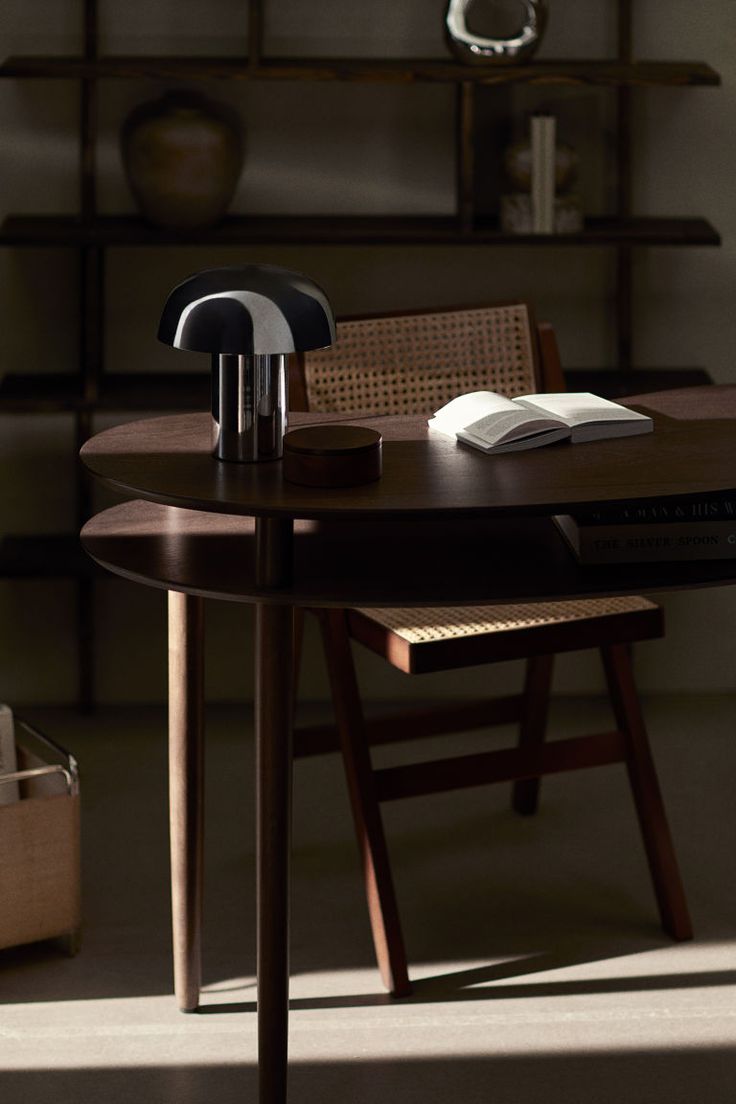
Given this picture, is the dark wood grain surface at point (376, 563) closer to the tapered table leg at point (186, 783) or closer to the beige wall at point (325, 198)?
the tapered table leg at point (186, 783)

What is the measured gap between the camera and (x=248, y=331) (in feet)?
6.95

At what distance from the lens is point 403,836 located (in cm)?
339

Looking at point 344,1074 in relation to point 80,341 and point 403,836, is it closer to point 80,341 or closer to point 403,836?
point 403,836

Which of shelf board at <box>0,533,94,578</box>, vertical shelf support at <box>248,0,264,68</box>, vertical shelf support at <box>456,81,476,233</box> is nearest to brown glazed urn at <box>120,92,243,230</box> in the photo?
vertical shelf support at <box>248,0,264,68</box>

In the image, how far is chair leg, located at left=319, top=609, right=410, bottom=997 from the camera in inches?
109

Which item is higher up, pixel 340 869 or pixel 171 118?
pixel 171 118

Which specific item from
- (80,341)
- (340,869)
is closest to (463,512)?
(340,869)

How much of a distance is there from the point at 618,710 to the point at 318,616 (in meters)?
0.60

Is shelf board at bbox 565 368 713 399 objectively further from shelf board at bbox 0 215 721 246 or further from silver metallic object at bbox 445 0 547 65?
silver metallic object at bbox 445 0 547 65

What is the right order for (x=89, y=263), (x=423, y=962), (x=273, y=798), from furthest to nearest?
(x=89, y=263) → (x=423, y=962) → (x=273, y=798)

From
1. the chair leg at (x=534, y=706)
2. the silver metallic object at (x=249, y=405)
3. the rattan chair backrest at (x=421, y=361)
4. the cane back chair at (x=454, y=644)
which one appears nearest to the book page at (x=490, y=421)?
the silver metallic object at (x=249, y=405)

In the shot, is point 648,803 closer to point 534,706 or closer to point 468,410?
point 534,706

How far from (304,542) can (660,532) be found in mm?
541

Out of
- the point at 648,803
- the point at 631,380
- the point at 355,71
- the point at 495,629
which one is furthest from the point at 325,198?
the point at 648,803
